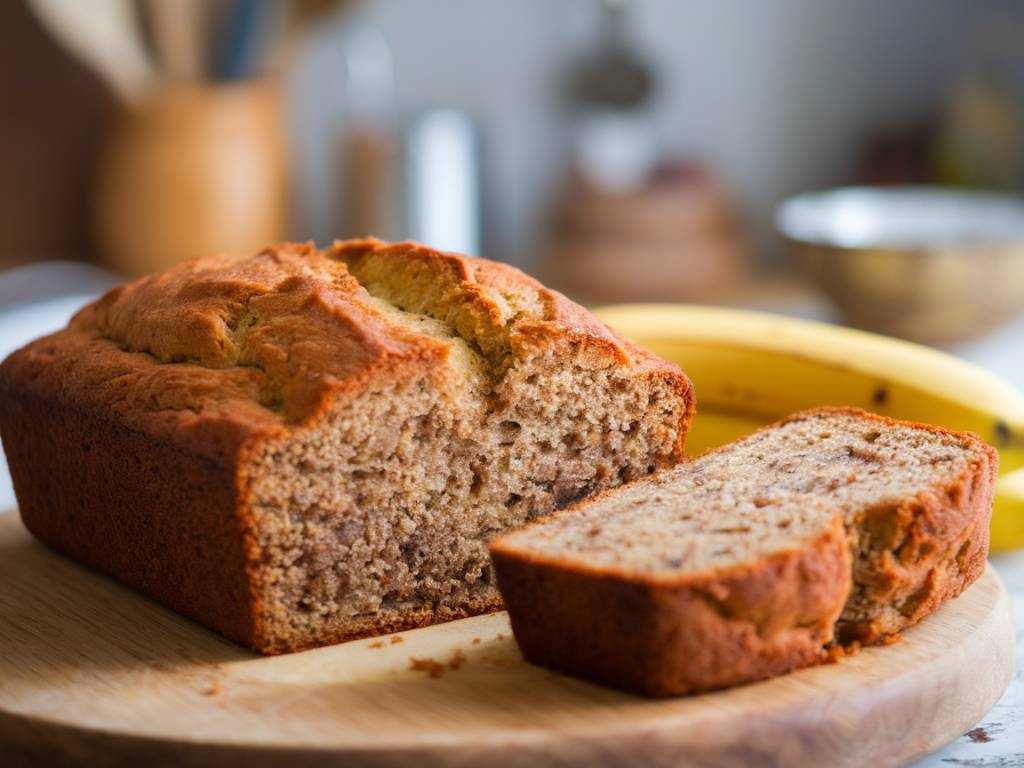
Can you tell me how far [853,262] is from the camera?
490cm

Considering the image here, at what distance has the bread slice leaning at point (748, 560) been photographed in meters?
2.09

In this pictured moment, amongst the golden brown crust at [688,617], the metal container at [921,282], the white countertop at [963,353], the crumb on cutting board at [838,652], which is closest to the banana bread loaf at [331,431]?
the golden brown crust at [688,617]

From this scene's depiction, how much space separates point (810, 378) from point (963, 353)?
5.88 feet

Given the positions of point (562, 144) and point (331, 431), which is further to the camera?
point (562, 144)

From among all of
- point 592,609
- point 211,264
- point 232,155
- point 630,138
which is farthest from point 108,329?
point 630,138

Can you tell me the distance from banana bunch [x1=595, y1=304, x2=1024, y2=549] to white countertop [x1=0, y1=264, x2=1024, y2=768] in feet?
1.21

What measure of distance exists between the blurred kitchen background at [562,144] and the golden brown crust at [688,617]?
288 cm

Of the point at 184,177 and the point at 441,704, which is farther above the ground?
the point at 184,177

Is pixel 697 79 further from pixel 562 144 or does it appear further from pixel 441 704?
pixel 441 704

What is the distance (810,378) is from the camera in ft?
11.5

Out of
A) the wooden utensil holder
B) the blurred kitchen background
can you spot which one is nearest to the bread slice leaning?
the blurred kitchen background

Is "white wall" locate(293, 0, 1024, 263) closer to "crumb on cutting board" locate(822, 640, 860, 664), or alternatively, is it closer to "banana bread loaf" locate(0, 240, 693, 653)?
"banana bread loaf" locate(0, 240, 693, 653)

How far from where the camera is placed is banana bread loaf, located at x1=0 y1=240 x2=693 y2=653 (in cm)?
238

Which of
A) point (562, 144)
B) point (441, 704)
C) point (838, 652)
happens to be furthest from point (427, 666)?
point (562, 144)
